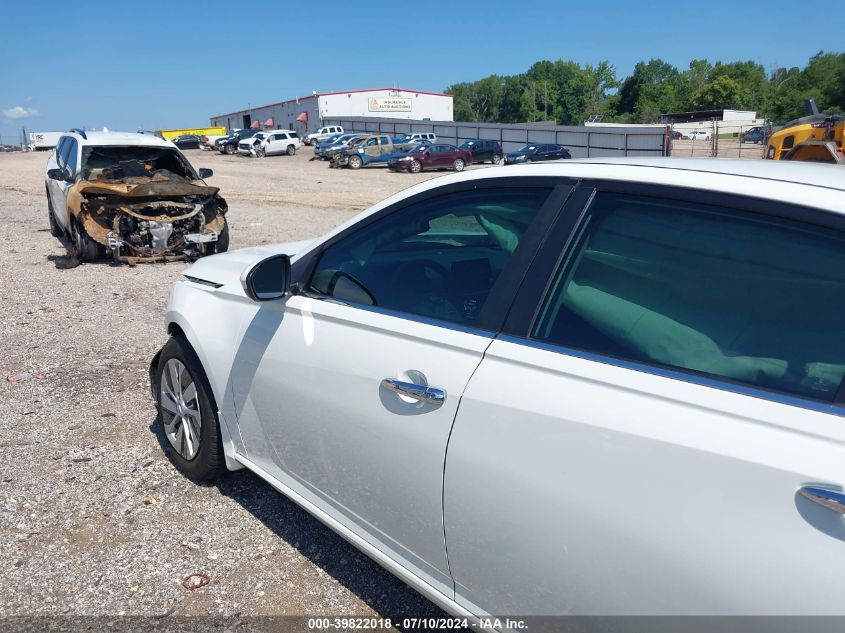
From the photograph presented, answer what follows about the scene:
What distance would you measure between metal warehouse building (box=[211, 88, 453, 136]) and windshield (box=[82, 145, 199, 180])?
62.5 m

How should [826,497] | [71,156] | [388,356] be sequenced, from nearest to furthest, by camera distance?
[826,497] < [388,356] < [71,156]

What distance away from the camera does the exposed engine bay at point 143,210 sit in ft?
29.6

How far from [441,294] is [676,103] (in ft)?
427

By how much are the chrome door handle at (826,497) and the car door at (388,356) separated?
0.93 metres

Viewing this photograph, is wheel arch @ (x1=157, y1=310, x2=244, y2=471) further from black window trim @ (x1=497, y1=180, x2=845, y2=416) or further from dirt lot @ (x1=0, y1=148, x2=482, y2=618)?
black window trim @ (x1=497, y1=180, x2=845, y2=416)

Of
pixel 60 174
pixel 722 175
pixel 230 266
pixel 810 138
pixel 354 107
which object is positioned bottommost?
pixel 230 266

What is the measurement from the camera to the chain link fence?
117 feet

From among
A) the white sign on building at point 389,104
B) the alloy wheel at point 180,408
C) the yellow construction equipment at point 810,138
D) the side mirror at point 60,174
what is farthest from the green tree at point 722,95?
the alloy wheel at point 180,408

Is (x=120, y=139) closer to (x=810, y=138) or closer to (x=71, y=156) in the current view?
(x=71, y=156)

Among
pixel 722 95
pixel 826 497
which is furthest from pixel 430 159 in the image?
pixel 722 95

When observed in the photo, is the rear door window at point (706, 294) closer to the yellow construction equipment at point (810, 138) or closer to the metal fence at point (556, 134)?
the yellow construction equipment at point (810, 138)

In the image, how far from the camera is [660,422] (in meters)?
1.63

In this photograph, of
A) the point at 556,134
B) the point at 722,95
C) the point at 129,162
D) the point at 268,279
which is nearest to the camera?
the point at 268,279

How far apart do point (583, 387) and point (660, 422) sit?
23 centimetres
